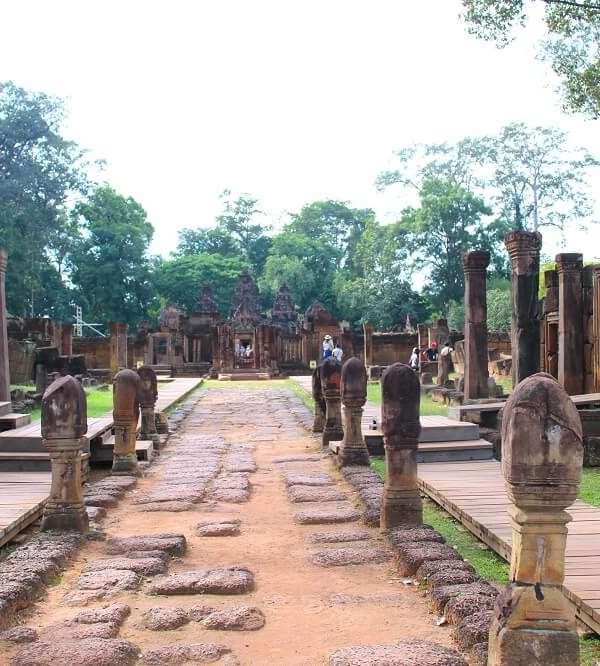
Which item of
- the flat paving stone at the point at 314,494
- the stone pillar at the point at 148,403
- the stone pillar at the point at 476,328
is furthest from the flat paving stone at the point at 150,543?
the stone pillar at the point at 476,328

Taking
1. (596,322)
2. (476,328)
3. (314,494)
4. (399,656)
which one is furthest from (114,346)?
(399,656)

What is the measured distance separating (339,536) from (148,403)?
6.13 meters

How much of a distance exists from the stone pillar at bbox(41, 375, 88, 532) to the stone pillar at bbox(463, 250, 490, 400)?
9.36 metres

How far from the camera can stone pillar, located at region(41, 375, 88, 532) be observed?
6.24 m

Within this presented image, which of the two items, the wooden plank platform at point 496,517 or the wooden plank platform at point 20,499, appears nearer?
the wooden plank platform at point 496,517

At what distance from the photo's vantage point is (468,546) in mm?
5949

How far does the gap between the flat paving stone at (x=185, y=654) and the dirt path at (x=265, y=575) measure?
28mm

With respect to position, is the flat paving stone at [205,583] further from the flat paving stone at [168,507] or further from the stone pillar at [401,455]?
the flat paving stone at [168,507]

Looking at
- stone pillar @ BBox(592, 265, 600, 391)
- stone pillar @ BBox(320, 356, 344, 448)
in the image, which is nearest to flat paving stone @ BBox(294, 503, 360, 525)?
stone pillar @ BBox(320, 356, 344, 448)

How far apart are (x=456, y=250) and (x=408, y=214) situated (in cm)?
410

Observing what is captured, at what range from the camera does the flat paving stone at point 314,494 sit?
788 cm

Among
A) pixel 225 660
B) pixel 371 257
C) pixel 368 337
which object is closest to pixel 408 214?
pixel 371 257

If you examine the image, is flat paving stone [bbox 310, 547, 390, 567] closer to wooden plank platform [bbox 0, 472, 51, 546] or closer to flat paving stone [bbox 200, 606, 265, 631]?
flat paving stone [bbox 200, 606, 265, 631]

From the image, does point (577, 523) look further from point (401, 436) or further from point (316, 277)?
point (316, 277)
